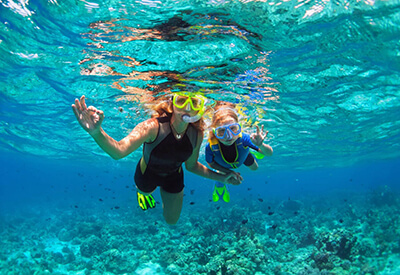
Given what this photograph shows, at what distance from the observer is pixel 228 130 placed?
18.3ft

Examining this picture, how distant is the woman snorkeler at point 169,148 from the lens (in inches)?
165

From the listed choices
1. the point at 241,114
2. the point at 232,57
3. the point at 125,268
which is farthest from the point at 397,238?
the point at 125,268

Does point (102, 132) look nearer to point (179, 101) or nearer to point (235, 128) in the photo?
point (179, 101)

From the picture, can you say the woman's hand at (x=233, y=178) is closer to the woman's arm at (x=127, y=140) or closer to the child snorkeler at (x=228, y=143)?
the child snorkeler at (x=228, y=143)

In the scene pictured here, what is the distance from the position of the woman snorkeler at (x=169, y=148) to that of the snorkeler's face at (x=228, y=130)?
0.67m

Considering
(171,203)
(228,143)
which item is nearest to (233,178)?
(228,143)

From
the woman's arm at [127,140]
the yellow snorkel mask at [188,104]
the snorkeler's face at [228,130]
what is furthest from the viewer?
the snorkeler's face at [228,130]

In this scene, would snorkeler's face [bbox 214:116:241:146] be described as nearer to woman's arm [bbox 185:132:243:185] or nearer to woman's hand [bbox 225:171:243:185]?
woman's arm [bbox 185:132:243:185]

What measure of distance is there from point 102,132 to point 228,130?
131 inches

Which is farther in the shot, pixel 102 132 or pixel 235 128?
pixel 235 128

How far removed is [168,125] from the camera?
4586 mm

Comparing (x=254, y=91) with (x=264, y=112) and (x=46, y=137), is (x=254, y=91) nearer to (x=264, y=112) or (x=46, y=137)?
(x=264, y=112)

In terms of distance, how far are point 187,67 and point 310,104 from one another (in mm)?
9425

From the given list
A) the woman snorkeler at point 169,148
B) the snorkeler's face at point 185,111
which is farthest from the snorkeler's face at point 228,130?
the snorkeler's face at point 185,111
